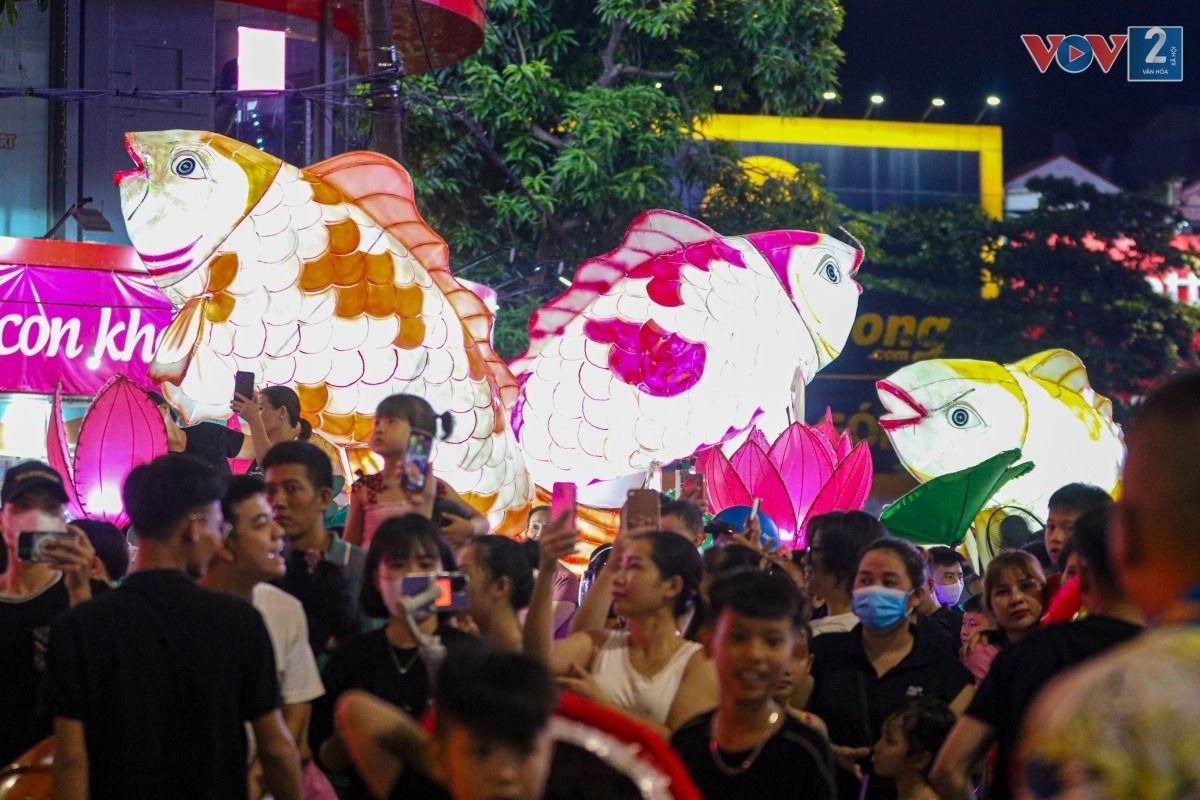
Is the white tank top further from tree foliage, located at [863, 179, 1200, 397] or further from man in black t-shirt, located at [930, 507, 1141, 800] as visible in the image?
tree foliage, located at [863, 179, 1200, 397]

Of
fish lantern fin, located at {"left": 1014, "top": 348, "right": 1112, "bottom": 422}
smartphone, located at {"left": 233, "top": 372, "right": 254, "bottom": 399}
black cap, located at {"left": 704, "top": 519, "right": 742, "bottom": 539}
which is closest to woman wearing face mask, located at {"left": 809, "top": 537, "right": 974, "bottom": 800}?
black cap, located at {"left": 704, "top": 519, "right": 742, "bottom": 539}

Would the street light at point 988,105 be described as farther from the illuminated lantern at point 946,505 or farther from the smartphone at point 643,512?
the smartphone at point 643,512

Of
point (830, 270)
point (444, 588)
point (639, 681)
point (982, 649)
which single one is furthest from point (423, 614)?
point (830, 270)

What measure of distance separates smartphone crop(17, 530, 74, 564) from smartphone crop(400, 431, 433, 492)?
116cm

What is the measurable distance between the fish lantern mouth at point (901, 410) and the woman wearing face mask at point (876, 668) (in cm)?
790

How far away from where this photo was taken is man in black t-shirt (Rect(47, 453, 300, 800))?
11.1 feet

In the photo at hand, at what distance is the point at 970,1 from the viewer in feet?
95.4

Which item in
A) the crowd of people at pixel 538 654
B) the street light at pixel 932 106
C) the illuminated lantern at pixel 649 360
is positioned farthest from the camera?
the street light at pixel 932 106

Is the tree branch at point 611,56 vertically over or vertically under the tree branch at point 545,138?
over

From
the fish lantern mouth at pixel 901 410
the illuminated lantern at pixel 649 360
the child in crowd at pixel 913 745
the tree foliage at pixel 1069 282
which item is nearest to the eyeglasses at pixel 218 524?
the child in crowd at pixel 913 745

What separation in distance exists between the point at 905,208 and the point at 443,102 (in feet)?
45.8

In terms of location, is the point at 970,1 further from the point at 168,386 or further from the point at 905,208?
the point at 168,386

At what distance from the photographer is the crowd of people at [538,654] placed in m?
1.63

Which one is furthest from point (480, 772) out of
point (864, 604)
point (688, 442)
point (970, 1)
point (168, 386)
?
point (970, 1)
